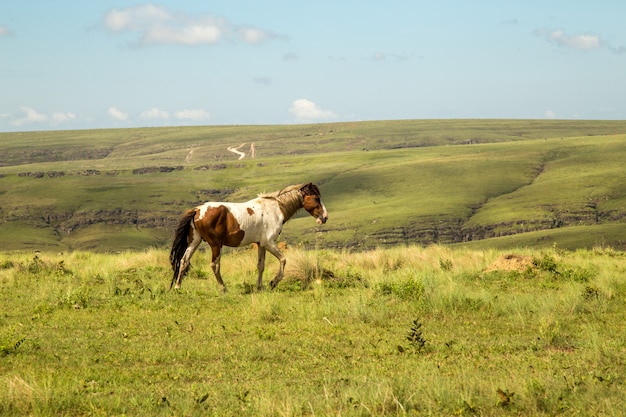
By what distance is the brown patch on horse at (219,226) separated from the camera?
714 inches

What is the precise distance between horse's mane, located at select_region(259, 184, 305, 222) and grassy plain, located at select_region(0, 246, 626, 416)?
1255 millimetres

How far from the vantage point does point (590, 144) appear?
498 ft

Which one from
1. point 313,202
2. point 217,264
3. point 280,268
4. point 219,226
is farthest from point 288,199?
point 217,264

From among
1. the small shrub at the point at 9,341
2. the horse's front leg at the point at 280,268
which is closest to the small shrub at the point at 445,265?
the horse's front leg at the point at 280,268

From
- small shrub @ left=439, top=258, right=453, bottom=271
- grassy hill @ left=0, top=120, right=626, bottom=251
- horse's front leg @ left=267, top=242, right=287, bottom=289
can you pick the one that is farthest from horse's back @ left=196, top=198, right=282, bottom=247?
grassy hill @ left=0, top=120, right=626, bottom=251

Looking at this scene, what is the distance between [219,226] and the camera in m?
18.2

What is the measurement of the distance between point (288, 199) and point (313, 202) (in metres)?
0.68

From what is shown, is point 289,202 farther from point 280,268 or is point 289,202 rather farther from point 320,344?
point 320,344

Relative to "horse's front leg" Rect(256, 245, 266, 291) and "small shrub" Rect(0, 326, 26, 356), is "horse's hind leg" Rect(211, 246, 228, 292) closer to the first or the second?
"horse's front leg" Rect(256, 245, 266, 291)

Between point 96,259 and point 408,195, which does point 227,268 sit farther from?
point 408,195

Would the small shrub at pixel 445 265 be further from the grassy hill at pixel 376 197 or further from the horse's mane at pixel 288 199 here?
the grassy hill at pixel 376 197

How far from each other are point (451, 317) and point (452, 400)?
19.9ft

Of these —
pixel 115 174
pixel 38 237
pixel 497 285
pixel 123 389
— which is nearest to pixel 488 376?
pixel 123 389

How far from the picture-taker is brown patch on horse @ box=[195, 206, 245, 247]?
18141 mm
